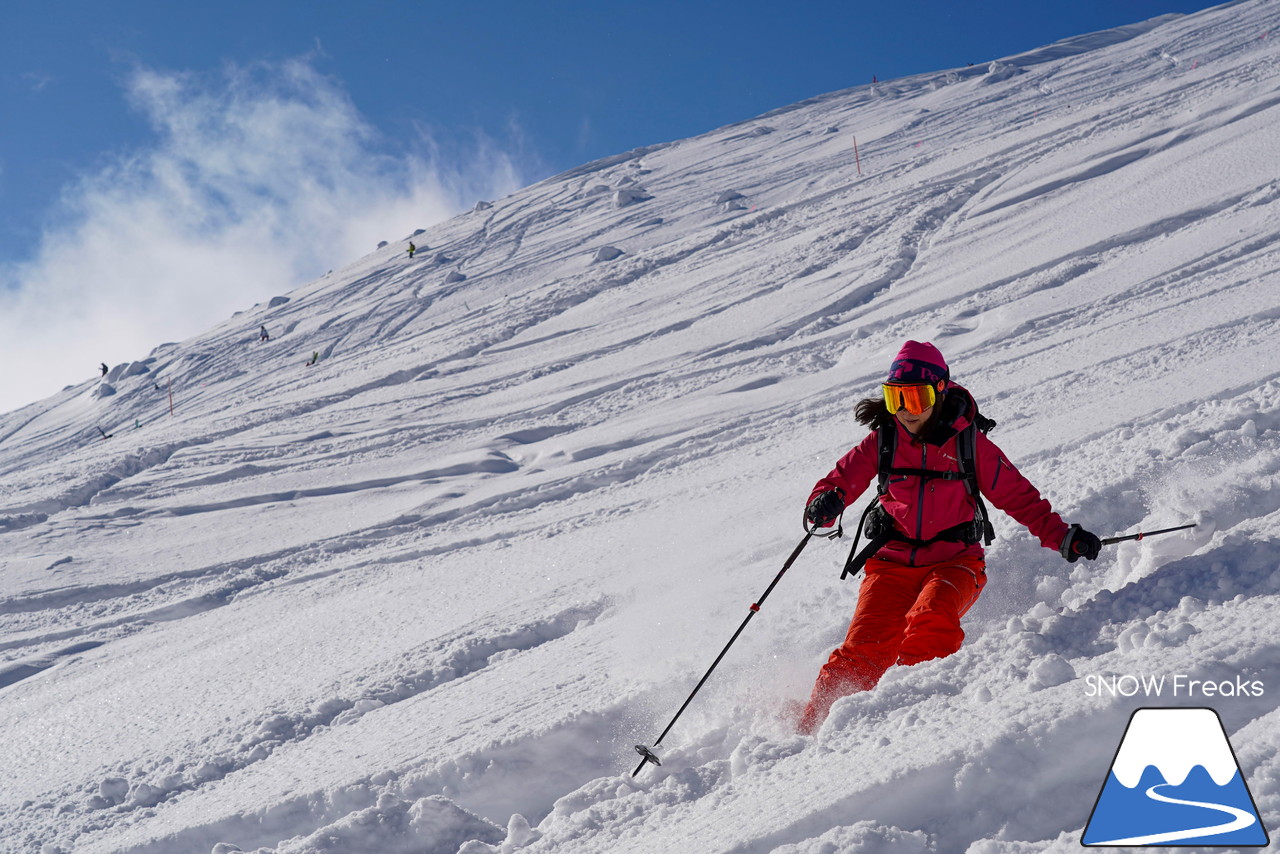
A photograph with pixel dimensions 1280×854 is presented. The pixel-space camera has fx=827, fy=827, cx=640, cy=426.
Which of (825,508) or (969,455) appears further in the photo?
(825,508)

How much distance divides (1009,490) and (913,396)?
1.90 ft

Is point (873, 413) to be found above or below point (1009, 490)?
above

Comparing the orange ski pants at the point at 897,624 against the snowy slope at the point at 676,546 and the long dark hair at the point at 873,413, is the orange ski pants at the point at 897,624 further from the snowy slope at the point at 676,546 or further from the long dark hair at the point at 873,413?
the long dark hair at the point at 873,413

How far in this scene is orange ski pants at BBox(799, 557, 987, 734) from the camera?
3.14 metres

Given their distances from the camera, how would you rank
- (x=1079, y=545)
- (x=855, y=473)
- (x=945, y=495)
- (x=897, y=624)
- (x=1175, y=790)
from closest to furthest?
(x=1175, y=790) → (x=1079, y=545) → (x=897, y=624) → (x=945, y=495) → (x=855, y=473)

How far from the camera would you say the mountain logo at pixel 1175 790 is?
183 centimetres

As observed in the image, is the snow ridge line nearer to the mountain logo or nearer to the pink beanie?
the pink beanie

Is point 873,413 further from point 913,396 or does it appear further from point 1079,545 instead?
point 1079,545

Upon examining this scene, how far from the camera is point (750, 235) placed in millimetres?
18969

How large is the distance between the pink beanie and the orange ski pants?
0.80m
